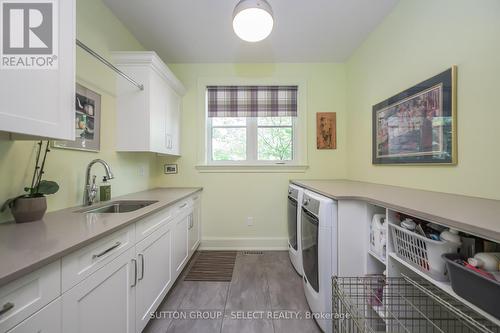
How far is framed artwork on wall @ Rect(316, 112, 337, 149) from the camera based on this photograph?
273 cm

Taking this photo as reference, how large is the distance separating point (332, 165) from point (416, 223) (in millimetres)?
1774

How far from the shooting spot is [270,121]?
2812mm

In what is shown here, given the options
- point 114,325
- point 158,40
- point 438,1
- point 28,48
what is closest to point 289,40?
point 438,1

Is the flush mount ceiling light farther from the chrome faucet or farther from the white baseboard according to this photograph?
the white baseboard

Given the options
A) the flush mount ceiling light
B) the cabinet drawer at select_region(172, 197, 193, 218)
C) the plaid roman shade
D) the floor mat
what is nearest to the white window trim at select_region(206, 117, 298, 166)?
the plaid roman shade

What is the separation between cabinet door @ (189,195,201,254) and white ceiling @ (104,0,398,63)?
1.86 m

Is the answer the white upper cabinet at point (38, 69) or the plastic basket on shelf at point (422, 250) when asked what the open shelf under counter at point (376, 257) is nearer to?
the plastic basket on shelf at point (422, 250)

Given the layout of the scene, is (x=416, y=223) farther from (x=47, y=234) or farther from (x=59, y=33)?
(x=59, y=33)

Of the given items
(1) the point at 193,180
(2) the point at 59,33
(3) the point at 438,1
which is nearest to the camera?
(2) the point at 59,33

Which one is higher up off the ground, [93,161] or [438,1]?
[438,1]

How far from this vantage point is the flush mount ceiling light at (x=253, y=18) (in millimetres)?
1388

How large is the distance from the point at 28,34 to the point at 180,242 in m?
1.70

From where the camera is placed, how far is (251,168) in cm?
271

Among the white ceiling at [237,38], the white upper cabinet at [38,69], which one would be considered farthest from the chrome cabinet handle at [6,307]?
the white ceiling at [237,38]
